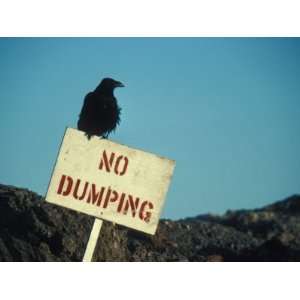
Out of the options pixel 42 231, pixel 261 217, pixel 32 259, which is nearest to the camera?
pixel 32 259

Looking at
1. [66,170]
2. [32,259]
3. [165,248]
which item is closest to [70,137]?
[66,170]

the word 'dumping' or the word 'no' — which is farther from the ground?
the word 'no'

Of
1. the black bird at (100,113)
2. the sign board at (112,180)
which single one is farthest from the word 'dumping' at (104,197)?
the black bird at (100,113)

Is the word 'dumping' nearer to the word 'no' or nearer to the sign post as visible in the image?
the sign post

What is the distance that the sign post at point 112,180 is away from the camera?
12.4 feet

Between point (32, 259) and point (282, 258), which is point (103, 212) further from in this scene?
point (282, 258)

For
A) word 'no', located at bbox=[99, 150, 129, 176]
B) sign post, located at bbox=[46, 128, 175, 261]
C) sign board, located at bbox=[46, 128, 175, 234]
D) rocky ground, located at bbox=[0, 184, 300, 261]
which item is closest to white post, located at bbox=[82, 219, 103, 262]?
sign post, located at bbox=[46, 128, 175, 261]

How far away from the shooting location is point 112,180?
12.6ft

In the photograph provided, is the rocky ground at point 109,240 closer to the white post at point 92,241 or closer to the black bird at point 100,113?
the black bird at point 100,113

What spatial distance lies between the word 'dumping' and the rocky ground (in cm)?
199

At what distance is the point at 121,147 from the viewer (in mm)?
3824

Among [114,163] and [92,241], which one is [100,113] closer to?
[114,163]

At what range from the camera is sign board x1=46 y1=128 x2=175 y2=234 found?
3.79 m

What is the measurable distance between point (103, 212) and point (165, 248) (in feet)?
10.4
